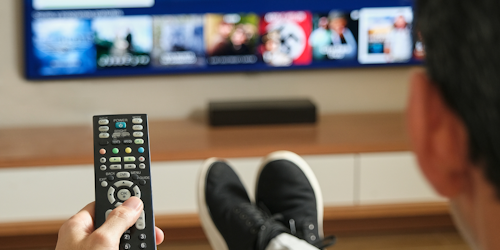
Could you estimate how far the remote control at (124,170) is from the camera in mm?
770

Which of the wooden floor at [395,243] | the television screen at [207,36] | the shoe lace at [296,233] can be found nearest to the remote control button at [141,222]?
the shoe lace at [296,233]

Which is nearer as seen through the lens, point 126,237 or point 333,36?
point 126,237

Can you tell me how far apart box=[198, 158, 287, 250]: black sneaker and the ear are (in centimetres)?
87

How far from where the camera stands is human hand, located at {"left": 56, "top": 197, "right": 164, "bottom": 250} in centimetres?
68

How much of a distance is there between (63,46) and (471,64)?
1.84 metres

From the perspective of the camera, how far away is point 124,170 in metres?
0.79

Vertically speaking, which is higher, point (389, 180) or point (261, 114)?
point (261, 114)

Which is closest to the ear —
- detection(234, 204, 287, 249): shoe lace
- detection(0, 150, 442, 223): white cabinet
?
detection(234, 204, 287, 249): shoe lace

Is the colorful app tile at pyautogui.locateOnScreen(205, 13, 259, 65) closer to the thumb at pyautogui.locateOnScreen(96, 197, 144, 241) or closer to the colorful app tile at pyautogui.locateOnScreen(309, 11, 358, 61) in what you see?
the colorful app tile at pyautogui.locateOnScreen(309, 11, 358, 61)

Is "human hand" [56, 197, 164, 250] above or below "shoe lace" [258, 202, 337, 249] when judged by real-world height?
above

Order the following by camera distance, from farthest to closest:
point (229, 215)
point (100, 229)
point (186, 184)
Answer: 1. point (186, 184)
2. point (229, 215)
3. point (100, 229)

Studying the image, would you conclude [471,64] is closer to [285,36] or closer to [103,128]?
[103,128]

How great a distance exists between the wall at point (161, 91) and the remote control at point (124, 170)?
1.26 metres

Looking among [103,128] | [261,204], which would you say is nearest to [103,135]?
[103,128]
